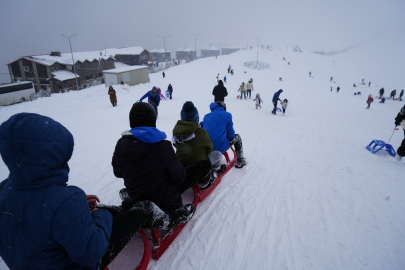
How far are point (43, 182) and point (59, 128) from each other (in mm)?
367

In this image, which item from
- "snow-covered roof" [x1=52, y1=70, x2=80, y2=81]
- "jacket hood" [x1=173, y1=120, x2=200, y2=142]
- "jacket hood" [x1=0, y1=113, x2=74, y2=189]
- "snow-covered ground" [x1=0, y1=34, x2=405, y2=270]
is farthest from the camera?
"snow-covered roof" [x1=52, y1=70, x2=80, y2=81]

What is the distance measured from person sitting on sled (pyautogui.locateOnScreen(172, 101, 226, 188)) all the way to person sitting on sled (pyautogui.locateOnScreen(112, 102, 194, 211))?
0.68 metres

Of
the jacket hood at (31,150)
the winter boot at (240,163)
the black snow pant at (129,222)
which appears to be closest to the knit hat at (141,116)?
the black snow pant at (129,222)

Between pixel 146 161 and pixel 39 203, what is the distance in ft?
3.64

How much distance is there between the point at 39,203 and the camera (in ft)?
4.09

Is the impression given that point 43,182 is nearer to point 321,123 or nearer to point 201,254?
point 201,254

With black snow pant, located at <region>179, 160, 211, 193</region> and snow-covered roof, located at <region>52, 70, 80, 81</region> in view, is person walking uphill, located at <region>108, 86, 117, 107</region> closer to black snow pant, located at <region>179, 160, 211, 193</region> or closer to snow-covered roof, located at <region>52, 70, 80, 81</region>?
black snow pant, located at <region>179, 160, 211, 193</region>

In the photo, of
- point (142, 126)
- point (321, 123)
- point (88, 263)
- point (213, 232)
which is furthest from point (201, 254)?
point (321, 123)

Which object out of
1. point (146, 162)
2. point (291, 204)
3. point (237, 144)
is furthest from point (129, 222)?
point (237, 144)

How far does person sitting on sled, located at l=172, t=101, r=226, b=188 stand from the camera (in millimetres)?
3252

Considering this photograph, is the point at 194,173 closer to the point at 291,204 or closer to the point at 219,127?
the point at 219,127

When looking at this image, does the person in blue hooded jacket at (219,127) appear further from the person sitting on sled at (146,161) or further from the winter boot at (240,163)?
A: the person sitting on sled at (146,161)

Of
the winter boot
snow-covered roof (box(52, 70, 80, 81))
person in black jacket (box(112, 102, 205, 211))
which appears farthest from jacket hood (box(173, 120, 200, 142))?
snow-covered roof (box(52, 70, 80, 81))

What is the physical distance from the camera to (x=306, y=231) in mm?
3072
